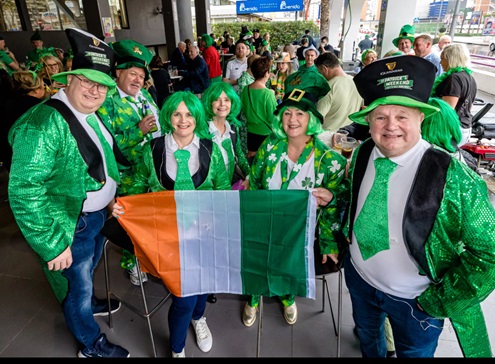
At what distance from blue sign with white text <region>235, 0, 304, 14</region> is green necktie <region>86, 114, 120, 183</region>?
21794 mm

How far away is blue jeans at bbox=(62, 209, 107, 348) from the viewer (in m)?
2.00

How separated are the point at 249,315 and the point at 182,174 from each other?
51.9 inches

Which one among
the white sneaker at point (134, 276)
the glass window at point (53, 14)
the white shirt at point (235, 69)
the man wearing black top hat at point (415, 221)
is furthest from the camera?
the glass window at point (53, 14)

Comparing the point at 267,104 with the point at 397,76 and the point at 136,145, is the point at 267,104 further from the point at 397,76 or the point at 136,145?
the point at 397,76

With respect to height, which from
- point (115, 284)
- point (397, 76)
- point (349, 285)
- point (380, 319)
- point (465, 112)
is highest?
point (397, 76)

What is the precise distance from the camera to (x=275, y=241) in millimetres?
1820

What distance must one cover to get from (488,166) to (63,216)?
564 cm

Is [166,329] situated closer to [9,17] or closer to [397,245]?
[397,245]

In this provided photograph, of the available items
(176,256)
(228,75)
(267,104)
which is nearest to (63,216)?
(176,256)

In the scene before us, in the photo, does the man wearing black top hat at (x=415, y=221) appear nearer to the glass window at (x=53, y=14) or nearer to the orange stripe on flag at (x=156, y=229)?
the orange stripe on flag at (x=156, y=229)

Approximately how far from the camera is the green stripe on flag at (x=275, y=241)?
1.75 metres

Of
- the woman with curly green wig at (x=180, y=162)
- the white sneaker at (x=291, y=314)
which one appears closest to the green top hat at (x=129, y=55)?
the woman with curly green wig at (x=180, y=162)

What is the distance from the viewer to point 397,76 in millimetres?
1339

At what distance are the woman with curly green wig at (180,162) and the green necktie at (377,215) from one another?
3.38ft
